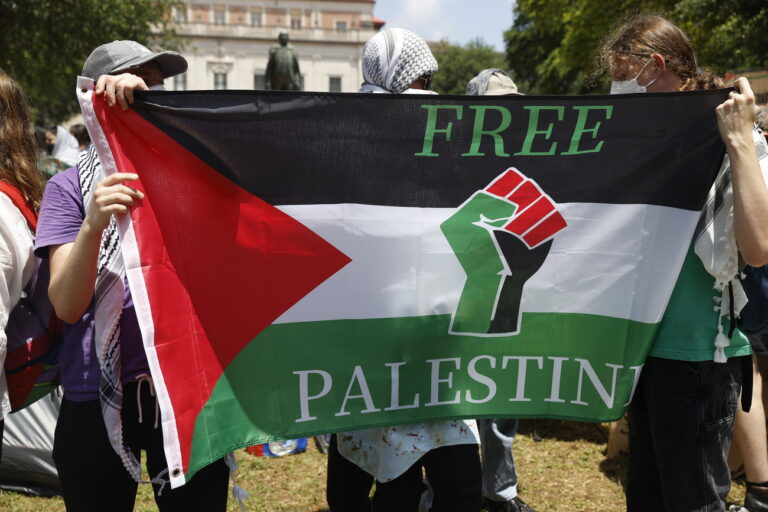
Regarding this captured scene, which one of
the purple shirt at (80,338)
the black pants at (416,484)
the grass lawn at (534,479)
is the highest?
the purple shirt at (80,338)

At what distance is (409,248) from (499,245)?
0.29 meters

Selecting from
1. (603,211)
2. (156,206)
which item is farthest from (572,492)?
(156,206)

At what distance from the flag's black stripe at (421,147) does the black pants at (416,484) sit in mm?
817

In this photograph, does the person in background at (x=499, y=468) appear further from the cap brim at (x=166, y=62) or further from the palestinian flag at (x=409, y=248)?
the cap brim at (x=166, y=62)

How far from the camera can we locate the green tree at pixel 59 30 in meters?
14.6

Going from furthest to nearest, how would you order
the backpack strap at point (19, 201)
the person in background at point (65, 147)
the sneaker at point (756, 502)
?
the person in background at point (65, 147), the sneaker at point (756, 502), the backpack strap at point (19, 201)

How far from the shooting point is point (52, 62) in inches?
629

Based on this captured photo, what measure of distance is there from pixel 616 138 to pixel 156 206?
1423 millimetres

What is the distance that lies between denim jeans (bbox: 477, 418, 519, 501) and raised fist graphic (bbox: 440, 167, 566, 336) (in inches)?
50.6

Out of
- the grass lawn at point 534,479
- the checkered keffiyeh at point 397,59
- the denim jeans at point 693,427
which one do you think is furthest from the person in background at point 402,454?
the grass lawn at point 534,479

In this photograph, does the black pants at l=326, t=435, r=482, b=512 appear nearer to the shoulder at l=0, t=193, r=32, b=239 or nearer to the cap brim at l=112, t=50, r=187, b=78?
the shoulder at l=0, t=193, r=32, b=239

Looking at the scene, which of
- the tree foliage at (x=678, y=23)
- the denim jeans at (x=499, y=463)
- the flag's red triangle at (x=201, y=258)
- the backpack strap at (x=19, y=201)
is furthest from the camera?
the tree foliage at (x=678, y=23)

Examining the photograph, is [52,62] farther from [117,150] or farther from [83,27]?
[117,150]

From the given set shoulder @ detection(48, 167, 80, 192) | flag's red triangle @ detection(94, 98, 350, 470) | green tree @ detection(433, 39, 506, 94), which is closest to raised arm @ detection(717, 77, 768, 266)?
flag's red triangle @ detection(94, 98, 350, 470)
